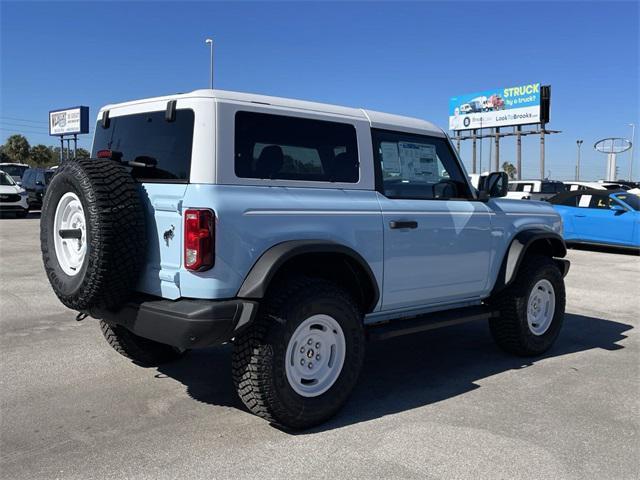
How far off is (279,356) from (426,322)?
1481mm

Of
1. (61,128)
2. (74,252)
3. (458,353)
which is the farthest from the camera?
(61,128)

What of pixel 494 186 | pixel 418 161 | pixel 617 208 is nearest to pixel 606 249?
pixel 617 208

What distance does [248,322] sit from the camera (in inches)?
133

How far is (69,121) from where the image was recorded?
51312 mm

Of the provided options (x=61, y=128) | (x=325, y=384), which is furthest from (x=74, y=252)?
(x=61, y=128)

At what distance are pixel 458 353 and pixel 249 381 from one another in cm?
270

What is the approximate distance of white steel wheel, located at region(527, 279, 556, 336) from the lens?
5490mm

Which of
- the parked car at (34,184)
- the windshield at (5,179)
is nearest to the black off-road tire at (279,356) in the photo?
the windshield at (5,179)

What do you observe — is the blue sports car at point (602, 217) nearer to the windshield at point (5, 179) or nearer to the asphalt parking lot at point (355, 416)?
the asphalt parking lot at point (355, 416)

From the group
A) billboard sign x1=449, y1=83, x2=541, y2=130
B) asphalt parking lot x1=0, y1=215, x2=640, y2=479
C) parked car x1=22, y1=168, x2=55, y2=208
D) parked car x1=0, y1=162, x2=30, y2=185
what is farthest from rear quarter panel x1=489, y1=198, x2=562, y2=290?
billboard sign x1=449, y1=83, x2=541, y2=130

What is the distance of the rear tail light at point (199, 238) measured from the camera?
329cm

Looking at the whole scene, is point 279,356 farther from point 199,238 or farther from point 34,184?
point 34,184

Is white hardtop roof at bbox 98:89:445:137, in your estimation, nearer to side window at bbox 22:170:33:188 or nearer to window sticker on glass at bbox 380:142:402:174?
window sticker on glass at bbox 380:142:402:174

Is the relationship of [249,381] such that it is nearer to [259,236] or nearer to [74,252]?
[259,236]
